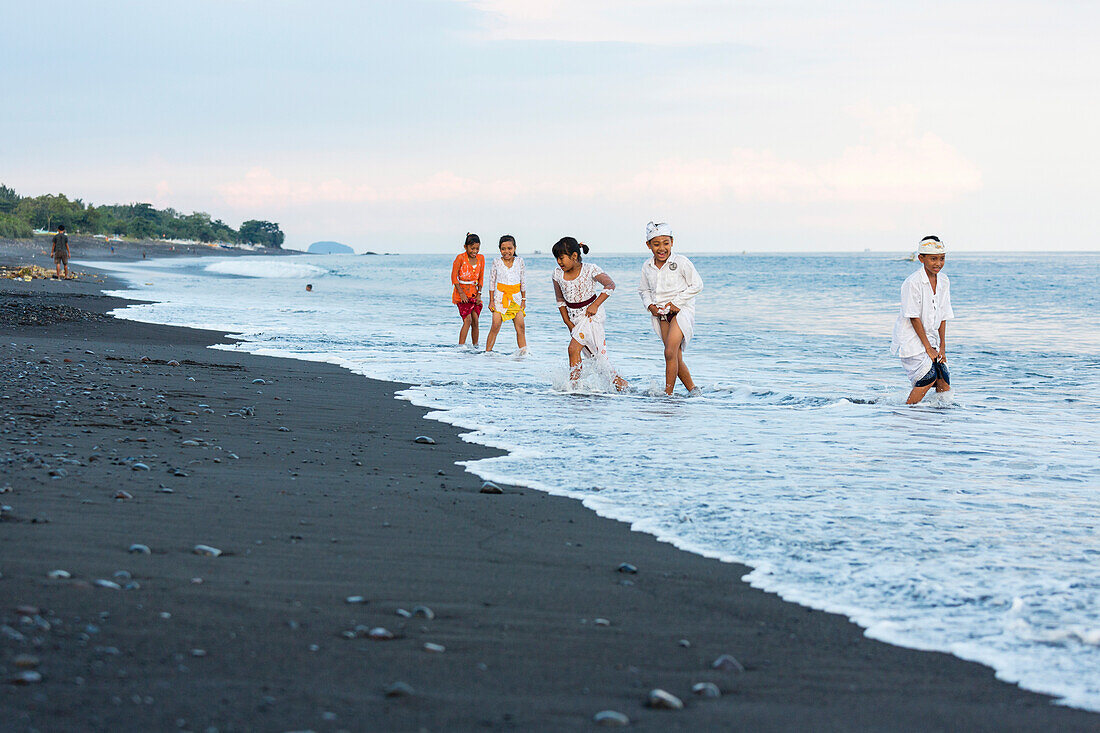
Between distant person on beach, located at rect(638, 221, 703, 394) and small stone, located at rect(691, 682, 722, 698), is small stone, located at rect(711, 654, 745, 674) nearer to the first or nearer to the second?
small stone, located at rect(691, 682, 722, 698)

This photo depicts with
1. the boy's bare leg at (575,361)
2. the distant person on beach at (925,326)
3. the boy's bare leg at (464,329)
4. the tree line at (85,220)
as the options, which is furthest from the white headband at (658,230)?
the tree line at (85,220)

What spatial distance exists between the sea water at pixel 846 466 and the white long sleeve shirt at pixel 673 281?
1035mm

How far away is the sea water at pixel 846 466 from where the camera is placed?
3510 millimetres

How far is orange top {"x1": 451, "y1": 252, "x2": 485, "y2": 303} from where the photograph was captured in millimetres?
15375

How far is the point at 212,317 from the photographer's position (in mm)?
19406

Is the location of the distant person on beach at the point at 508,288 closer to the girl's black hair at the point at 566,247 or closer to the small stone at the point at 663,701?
the girl's black hair at the point at 566,247

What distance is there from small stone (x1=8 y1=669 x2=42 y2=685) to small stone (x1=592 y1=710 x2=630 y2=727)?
55.6 inches

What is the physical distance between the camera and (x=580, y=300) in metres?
11.0

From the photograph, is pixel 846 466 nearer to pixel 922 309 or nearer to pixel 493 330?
pixel 922 309

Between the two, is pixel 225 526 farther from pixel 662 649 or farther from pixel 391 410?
pixel 391 410

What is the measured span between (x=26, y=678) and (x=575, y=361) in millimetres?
8505

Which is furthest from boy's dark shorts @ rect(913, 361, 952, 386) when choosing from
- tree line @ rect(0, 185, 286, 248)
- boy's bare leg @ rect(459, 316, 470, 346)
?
tree line @ rect(0, 185, 286, 248)

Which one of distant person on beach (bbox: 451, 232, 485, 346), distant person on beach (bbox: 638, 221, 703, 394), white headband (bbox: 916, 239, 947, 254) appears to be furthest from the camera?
distant person on beach (bbox: 451, 232, 485, 346)

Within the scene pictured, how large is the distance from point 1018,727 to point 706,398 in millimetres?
7601
